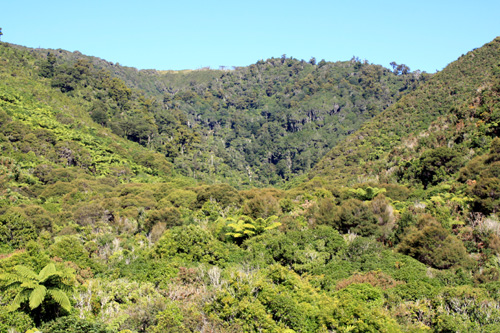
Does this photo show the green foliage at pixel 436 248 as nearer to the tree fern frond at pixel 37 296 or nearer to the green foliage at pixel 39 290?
the green foliage at pixel 39 290

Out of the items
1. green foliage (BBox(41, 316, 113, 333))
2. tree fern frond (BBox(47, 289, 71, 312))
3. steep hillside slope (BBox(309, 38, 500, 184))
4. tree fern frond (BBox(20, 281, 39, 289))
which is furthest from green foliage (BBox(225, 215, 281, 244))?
steep hillside slope (BBox(309, 38, 500, 184))

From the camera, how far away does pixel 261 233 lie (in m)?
18.8

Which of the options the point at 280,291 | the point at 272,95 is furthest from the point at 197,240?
the point at 272,95

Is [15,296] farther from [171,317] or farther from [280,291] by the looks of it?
[280,291]

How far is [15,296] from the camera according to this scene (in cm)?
970

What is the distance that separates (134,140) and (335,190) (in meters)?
65.7

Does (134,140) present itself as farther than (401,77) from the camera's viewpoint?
No

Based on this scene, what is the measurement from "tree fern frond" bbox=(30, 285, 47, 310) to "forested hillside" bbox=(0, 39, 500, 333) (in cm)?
3

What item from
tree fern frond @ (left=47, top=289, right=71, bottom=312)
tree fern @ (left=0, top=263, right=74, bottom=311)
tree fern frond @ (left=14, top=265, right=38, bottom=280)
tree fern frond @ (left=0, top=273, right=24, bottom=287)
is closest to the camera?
A: tree fern @ (left=0, top=263, right=74, bottom=311)

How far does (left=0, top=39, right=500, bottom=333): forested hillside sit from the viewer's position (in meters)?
9.82

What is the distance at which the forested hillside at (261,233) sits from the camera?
9820 mm

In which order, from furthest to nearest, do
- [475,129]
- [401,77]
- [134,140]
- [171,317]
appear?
[401,77] → [134,140] → [475,129] → [171,317]

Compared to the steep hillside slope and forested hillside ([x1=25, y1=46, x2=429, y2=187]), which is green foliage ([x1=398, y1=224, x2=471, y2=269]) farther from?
forested hillside ([x1=25, y1=46, x2=429, y2=187])

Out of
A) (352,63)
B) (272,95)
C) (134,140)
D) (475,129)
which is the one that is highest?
(352,63)
